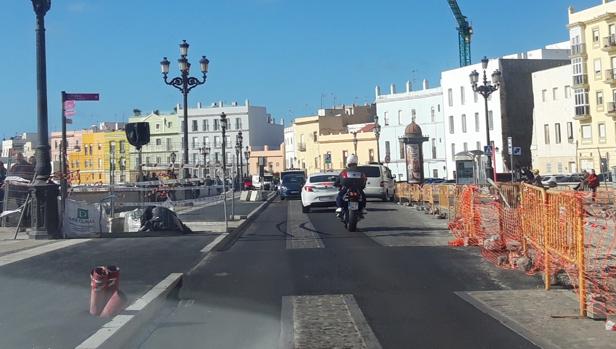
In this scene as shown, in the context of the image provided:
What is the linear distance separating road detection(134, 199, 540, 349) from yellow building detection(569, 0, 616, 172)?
54.7 meters

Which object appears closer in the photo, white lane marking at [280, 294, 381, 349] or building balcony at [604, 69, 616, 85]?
white lane marking at [280, 294, 381, 349]

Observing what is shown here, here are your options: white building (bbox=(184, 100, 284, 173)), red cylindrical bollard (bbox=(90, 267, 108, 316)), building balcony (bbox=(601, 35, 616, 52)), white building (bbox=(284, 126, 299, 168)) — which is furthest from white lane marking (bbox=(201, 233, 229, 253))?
white building (bbox=(284, 126, 299, 168))

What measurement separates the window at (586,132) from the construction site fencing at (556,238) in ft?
185

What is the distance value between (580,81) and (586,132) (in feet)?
16.3

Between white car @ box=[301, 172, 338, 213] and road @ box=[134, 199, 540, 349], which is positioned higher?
white car @ box=[301, 172, 338, 213]

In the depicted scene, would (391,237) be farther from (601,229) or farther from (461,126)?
(461,126)

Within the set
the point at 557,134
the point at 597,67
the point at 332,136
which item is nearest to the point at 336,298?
the point at 597,67

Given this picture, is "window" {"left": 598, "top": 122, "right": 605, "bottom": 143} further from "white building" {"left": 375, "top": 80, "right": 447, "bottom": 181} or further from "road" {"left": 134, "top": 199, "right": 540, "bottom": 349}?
"road" {"left": 134, "top": 199, "right": 540, "bottom": 349}

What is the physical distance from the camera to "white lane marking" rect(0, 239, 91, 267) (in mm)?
11679

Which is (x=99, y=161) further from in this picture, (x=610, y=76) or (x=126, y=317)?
(x=610, y=76)

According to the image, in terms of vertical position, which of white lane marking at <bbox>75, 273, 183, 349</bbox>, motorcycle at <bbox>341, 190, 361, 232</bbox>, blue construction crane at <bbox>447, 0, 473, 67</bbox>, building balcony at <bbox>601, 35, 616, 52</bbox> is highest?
blue construction crane at <bbox>447, 0, 473, 67</bbox>

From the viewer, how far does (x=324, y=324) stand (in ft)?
23.1

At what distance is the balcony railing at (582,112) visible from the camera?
6469 cm

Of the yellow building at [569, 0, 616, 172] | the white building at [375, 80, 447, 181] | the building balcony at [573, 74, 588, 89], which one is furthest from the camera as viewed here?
the white building at [375, 80, 447, 181]
